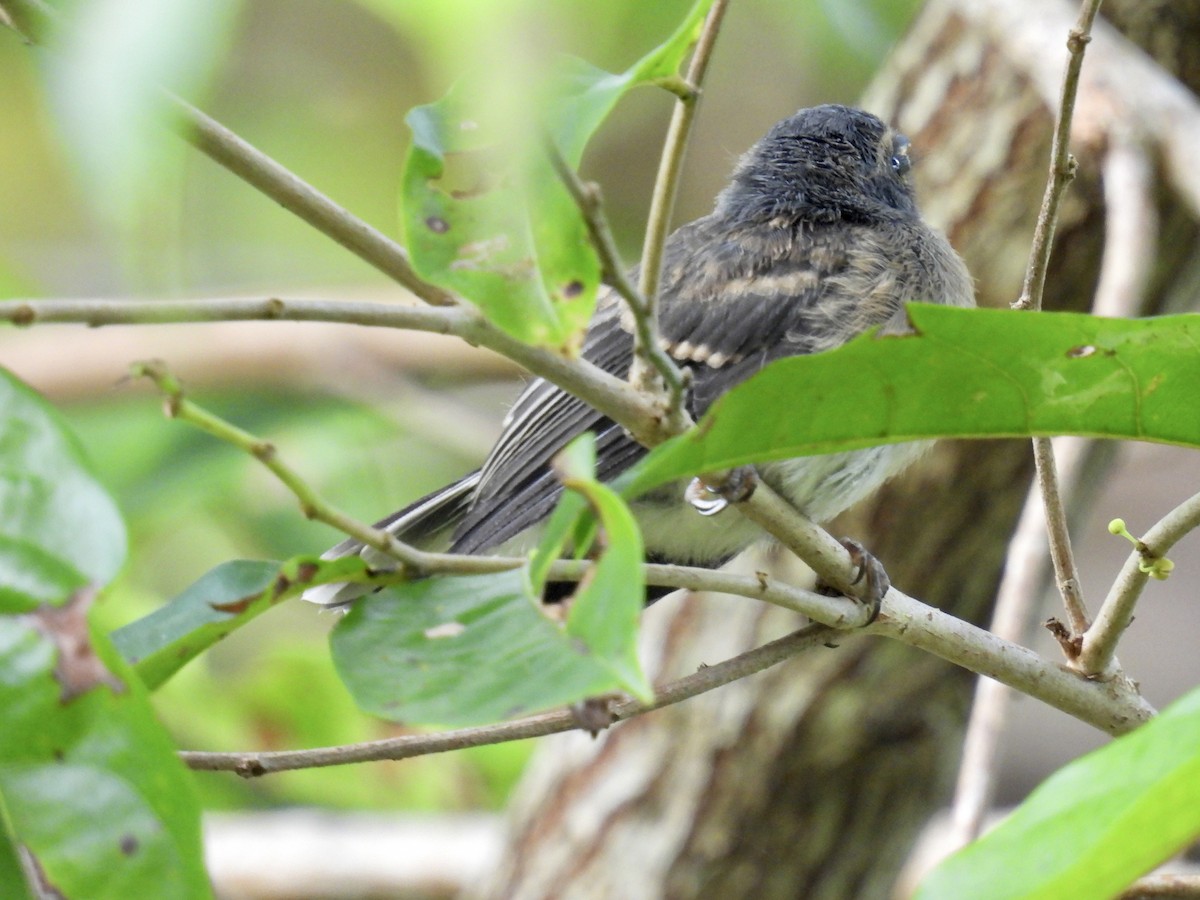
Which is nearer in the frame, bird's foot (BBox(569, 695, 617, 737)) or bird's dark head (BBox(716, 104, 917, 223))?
bird's foot (BBox(569, 695, 617, 737))

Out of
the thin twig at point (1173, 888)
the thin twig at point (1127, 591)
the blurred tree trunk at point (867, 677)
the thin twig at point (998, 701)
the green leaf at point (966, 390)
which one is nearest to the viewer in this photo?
the green leaf at point (966, 390)

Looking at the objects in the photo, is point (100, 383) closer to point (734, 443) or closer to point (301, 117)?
point (301, 117)

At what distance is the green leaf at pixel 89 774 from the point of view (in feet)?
2.73

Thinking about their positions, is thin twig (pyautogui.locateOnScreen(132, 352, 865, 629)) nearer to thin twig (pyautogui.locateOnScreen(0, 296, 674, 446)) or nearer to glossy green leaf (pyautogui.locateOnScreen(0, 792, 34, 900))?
thin twig (pyautogui.locateOnScreen(0, 296, 674, 446))

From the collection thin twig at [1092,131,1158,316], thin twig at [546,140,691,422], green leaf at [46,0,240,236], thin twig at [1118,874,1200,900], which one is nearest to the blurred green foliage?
green leaf at [46,0,240,236]

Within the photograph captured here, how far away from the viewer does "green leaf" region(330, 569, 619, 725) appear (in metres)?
0.79

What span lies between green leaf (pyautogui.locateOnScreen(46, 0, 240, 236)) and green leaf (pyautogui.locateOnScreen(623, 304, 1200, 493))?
19.4 inches

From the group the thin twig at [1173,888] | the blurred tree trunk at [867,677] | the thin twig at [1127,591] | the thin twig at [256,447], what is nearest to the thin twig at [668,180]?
the thin twig at [256,447]

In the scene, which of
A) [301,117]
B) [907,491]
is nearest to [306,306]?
[907,491]

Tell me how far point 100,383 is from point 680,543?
2235mm

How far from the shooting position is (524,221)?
1.00 meters

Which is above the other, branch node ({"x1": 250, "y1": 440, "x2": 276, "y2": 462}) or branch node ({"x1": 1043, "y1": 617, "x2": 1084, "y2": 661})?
branch node ({"x1": 250, "y1": 440, "x2": 276, "y2": 462})

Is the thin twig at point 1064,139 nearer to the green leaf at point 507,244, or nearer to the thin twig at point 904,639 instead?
the thin twig at point 904,639

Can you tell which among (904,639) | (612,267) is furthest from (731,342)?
(612,267)
